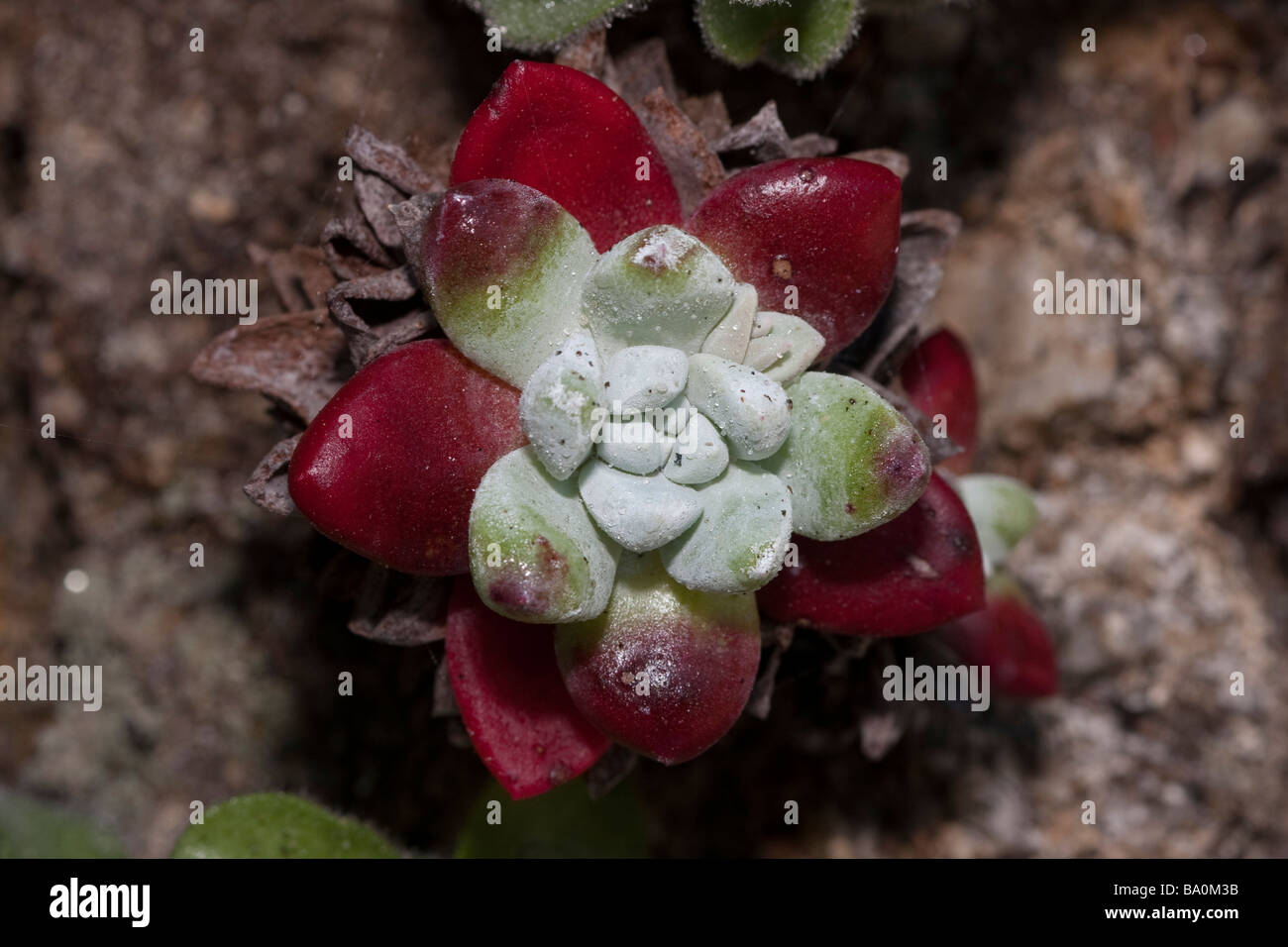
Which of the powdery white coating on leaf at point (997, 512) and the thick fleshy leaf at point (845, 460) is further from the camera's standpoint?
the powdery white coating on leaf at point (997, 512)

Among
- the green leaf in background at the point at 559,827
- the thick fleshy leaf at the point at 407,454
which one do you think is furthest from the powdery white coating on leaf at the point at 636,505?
the green leaf in background at the point at 559,827

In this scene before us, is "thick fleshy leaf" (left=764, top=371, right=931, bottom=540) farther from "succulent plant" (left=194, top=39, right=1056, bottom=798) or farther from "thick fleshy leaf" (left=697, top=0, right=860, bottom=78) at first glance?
"thick fleshy leaf" (left=697, top=0, right=860, bottom=78)

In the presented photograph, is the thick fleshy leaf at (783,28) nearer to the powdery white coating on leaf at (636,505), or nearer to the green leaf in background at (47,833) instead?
the powdery white coating on leaf at (636,505)

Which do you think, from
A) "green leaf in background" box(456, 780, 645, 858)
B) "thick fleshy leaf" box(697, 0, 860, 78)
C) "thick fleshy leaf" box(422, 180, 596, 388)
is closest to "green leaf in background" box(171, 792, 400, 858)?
"green leaf in background" box(456, 780, 645, 858)

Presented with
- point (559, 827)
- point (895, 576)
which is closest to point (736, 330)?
point (895, 576)

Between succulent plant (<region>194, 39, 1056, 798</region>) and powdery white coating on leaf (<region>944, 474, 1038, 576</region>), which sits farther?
powdery white coating on leaf (<region>944, 474, 1038, 576</region>)
